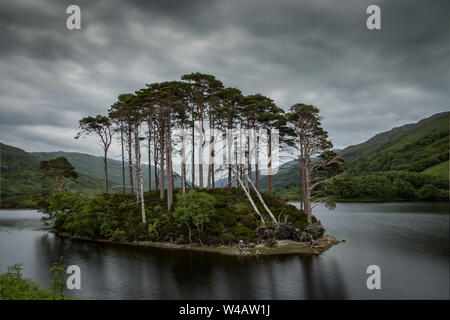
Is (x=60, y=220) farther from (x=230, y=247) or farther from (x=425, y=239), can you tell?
(x=425, y=239)

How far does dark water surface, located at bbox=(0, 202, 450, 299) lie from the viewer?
1570cm

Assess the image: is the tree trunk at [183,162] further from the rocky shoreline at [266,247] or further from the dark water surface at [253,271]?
the dark water surface at [253,271]

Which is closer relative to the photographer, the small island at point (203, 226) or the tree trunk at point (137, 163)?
the small island at point (203, 226)

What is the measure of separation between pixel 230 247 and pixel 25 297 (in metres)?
18.7

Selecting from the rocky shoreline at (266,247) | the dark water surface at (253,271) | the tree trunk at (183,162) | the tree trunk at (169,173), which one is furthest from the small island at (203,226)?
the tree trunk at (183,162)

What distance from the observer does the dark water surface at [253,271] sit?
15.7 metres

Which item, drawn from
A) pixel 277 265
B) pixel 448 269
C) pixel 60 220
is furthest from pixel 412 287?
pixel 60 220

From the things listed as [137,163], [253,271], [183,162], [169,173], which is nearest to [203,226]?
[169,173]

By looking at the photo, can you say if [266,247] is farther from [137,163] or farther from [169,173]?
[137,163]

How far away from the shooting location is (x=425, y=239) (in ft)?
90.0

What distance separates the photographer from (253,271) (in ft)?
64.8

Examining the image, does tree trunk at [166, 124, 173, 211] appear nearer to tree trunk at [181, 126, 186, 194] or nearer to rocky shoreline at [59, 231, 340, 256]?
tree trunk at [181, 126, 186, 194]


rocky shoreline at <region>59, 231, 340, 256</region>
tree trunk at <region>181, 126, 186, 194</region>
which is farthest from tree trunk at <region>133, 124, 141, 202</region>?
rocky shoreline at <region>59, 231, 340, 256</region>

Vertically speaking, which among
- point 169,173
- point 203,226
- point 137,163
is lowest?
point 203,226
